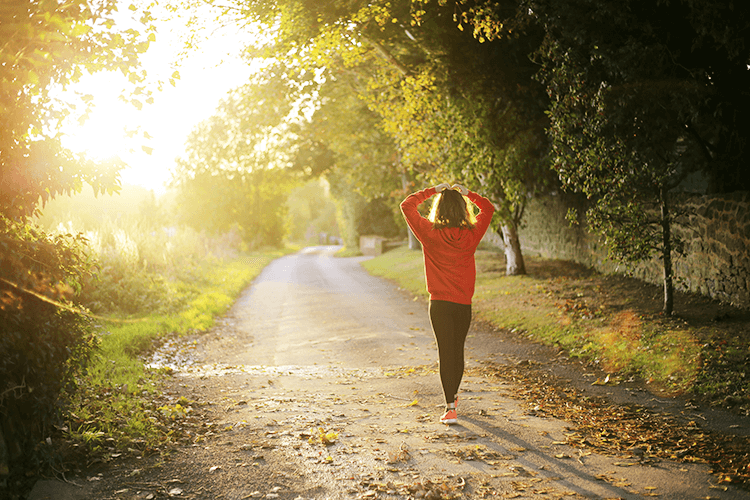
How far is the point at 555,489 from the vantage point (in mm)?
4207

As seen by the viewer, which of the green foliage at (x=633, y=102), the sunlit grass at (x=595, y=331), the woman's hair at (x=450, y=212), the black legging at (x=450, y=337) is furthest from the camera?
the green foliage at (x=633, y=102)

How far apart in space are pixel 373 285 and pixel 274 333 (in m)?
8.90

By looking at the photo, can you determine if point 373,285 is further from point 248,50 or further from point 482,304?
point 248,50

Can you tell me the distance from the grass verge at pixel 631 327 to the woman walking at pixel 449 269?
2835 mm

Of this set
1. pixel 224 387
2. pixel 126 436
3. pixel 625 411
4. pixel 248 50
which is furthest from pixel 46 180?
pixel 248 50

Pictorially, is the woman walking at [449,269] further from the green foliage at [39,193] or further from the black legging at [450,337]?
the green foliage at [39,193]

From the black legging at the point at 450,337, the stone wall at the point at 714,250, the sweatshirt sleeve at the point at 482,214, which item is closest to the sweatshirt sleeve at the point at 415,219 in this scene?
the sweatshirt sleeve at the point at 482,214

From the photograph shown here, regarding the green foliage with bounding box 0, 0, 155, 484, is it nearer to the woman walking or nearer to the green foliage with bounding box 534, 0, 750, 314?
the woman walking

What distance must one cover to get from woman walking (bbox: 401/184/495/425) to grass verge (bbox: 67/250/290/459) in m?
2.73

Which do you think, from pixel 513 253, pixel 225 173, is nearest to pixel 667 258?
pixel 513 253

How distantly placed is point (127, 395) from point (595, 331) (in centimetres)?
703

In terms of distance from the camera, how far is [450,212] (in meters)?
5.70

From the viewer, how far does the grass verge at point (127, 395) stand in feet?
17.4

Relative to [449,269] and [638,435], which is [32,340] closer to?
[449,269]
